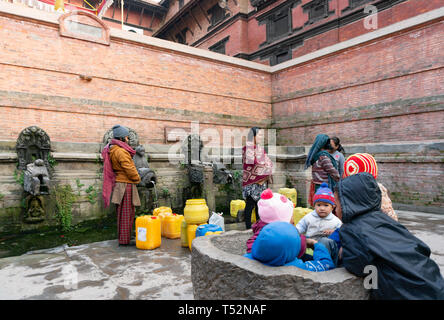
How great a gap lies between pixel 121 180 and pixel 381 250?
3.76 meters

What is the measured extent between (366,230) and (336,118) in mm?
9843

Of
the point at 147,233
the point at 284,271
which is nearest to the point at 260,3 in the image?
the point at 147,233

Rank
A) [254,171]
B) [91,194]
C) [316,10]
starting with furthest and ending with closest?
[316,10] → [91,194] → [254,171]

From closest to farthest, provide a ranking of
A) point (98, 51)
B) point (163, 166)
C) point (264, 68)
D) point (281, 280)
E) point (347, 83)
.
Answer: point (281, 280), point (163, 166), point (98, 51), point (347, 83), point (264, 68)

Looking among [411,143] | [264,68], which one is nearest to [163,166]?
[411,143]

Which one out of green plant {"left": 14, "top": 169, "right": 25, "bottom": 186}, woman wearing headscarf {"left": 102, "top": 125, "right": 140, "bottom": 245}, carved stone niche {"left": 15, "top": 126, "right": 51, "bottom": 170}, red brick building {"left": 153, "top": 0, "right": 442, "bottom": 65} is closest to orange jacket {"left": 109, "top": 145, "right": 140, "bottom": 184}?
woman wearing headscarf {"left": 102, "top": 125, "right": 140, "bottom": 245}

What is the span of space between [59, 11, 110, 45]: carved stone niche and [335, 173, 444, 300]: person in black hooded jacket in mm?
9698

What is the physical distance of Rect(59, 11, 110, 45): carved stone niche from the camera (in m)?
8.63

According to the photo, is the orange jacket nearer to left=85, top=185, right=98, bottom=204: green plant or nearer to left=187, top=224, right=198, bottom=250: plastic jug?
left=187, top=224, right=198, bottom=250: plastic jug

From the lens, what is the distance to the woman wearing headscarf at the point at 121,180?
4.31m

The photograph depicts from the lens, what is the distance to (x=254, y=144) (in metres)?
4.40

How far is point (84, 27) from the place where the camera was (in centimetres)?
897

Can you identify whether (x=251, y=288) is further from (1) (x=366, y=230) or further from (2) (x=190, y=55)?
(2) (x=190, y=55)

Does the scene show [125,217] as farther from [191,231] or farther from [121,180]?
[191,231]
